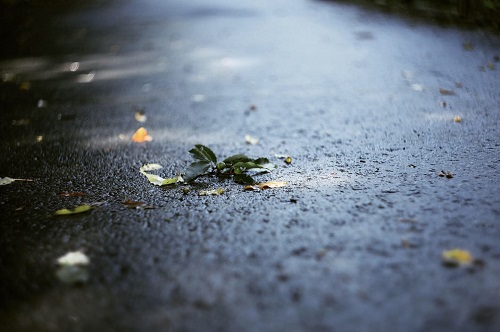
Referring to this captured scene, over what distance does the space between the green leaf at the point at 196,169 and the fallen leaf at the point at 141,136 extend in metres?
0.99

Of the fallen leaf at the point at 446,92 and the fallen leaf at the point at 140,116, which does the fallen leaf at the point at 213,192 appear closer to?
the fallen leaf at the point at 140,116

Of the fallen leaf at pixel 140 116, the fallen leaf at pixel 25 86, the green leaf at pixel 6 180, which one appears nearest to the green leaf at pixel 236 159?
the green leaf at pixel 6 180

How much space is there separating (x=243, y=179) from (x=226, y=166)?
251 mm

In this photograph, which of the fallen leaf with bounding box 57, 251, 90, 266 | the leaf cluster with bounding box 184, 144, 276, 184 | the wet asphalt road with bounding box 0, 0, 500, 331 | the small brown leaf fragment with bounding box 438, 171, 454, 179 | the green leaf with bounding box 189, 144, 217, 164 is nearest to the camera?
the wet asphalt road with bounding box 0, 0, 500, 331

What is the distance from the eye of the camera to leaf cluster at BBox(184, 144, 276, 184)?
2797mm

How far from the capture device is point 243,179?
2.72 m

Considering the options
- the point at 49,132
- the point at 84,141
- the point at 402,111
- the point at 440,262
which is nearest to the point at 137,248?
the point at 440,262

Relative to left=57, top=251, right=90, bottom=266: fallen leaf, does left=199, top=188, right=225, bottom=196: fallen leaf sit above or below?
below

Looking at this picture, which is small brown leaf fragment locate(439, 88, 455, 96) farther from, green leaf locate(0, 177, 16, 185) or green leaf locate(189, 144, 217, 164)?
green leaf locate(0, 177, 16, 185)

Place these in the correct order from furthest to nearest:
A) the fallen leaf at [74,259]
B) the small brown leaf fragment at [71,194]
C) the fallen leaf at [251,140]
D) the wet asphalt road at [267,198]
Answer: the fallen leaf at [251,140], the small brown leaf fragment at [71,194], the fallen leaf at [74,259], the wet asphalt road at [267,198]

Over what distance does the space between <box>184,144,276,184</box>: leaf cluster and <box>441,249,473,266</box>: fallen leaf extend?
1228mm

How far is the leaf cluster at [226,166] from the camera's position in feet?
9.18

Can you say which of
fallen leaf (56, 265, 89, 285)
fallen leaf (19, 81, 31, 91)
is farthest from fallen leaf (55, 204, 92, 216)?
fallen leaf (19, 81, 31, 91)

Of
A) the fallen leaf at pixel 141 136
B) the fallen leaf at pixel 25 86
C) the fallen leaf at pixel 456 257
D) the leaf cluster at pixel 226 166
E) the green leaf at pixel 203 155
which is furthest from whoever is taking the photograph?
the fallen leaf at pixel 25 86
